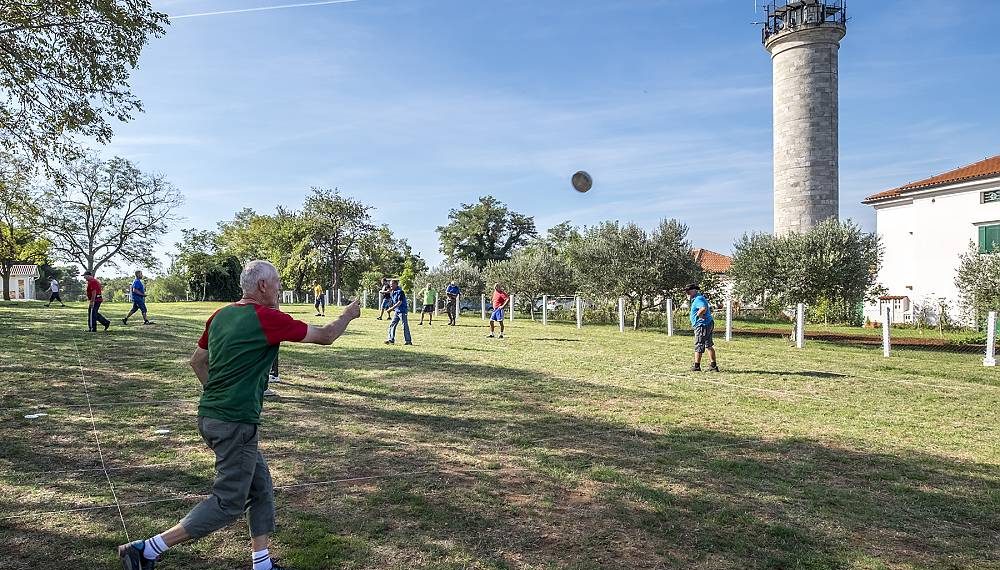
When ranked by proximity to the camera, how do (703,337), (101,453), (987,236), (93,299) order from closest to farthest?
(101,453) < (703,337) < (93,299) < (987,236)

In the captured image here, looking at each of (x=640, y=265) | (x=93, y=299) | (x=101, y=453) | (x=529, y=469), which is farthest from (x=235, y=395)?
(x=640, y=265)

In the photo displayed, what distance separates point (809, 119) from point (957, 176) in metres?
8.58

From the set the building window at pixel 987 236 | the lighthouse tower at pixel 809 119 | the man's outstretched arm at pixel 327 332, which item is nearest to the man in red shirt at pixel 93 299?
the man's outstretched arm at pixel 327 332

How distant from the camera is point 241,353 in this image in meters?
3.65

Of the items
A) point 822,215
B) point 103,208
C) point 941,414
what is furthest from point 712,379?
point 103,208

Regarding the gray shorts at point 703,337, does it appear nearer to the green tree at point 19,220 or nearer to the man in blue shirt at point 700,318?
the man in blue shirt at point 700,318

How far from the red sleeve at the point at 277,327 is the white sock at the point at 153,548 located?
121 cm

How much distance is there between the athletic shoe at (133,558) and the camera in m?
3.69

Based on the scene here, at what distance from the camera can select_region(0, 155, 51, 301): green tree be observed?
18.7 metres

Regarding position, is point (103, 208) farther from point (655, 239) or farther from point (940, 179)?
point (940, 179)

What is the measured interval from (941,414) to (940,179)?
37056mm

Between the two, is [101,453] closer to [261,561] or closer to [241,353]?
[261,561]

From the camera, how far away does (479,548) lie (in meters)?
4.35

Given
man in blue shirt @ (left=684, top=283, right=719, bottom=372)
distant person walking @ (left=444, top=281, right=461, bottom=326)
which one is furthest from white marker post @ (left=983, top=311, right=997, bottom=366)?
distant person walking @ (left=444, top=281, right=461, bottom=326)
